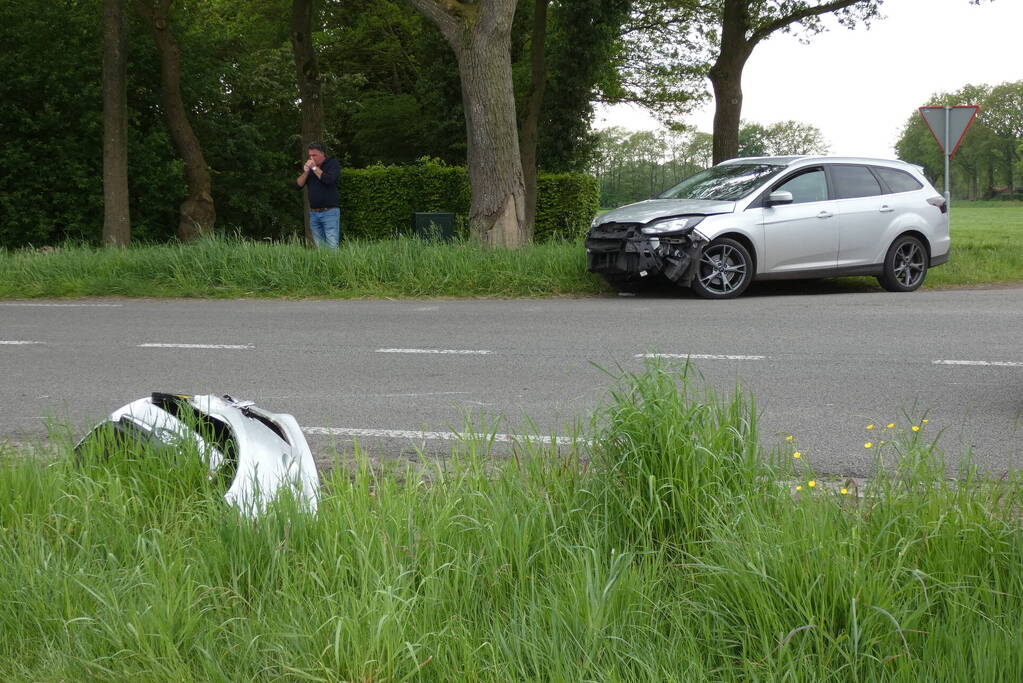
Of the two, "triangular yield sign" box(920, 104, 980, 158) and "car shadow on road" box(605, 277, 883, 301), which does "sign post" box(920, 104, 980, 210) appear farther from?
"car shadow on road" box(605, 277, 883, 301)

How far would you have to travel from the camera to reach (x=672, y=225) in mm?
13500

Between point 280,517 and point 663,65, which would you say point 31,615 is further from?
point 663,65

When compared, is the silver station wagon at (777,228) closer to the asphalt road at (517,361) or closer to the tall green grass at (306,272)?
the asphalt road at (517,361)

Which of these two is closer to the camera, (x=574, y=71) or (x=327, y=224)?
(x=327, y=224)

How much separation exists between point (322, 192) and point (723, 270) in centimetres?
624

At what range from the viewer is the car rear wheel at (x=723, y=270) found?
13609 millimetres

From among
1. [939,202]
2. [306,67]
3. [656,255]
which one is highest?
[306,67]

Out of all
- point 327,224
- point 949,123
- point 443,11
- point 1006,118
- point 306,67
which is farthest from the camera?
point 1006,118

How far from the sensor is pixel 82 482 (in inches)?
174

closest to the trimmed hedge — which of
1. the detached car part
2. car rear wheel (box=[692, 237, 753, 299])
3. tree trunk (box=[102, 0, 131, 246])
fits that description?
tree trunk (box=[102, 0, 131, 246])

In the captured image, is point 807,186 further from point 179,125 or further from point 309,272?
point 179,125

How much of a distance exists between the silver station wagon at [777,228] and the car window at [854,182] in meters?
0.02

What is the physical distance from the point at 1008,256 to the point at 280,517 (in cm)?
1639

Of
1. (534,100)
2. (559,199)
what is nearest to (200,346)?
(534,100)
